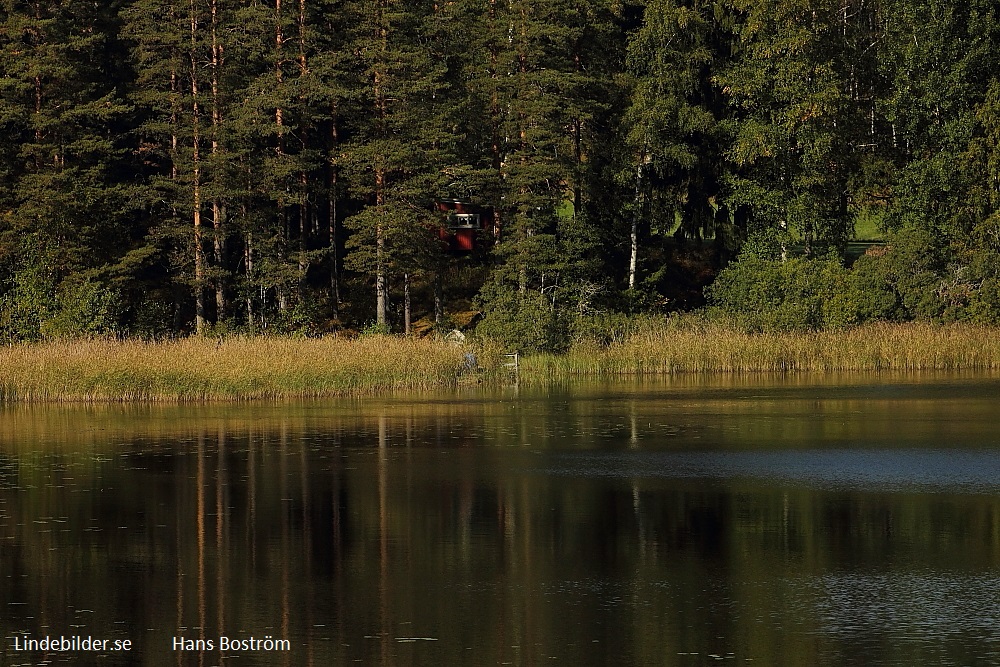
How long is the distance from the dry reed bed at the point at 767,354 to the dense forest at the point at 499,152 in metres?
3.79

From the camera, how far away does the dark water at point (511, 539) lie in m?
12.7

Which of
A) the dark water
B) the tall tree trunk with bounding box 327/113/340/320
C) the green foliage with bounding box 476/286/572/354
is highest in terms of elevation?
the tall tree trunk with bounding box 327/113/340/320

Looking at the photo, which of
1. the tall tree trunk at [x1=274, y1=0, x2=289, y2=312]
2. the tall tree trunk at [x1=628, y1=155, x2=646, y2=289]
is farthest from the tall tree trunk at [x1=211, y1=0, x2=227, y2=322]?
the tall tree trunk at [x1=628, y1=155, x2=646, y2=289]

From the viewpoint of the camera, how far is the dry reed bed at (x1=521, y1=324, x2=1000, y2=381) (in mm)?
46219

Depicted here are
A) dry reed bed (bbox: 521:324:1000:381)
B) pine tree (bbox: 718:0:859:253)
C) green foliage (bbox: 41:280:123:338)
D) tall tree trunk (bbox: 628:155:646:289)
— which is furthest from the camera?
tall tree trunk (bbox: 628:155:646:289)

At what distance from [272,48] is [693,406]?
29.7 meters

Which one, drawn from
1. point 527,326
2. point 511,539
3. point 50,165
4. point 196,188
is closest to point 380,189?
point 196,188

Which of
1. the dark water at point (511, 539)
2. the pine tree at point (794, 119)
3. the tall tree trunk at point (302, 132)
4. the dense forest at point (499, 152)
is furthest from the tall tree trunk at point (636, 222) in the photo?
the dark water at point (511, 539)

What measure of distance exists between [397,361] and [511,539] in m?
23.3

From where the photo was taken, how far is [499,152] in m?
60.8

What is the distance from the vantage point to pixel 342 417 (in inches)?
1292

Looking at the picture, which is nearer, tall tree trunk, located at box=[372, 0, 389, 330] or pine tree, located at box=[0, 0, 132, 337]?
pine tree, located at box=[0, 0, 132, 337]

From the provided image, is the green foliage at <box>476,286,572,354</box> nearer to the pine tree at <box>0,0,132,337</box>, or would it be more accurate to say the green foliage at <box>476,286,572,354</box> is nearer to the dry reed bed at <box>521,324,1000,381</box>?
the dry reed bed at <box>521,324,1000,381</box>

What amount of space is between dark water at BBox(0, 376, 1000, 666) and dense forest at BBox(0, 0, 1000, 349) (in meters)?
23.0
